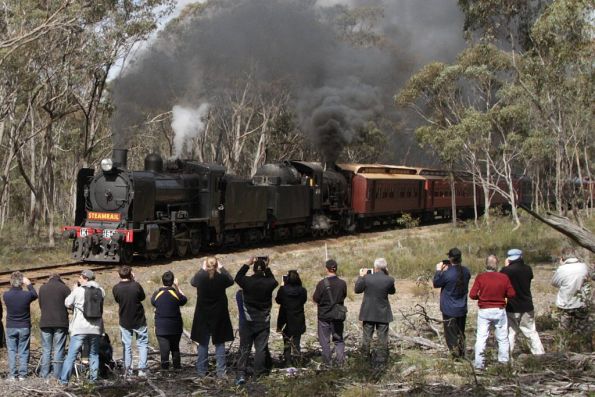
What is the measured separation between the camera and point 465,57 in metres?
34.2

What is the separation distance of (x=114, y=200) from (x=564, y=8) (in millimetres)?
13710

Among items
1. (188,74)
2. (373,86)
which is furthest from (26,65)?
(373,86)

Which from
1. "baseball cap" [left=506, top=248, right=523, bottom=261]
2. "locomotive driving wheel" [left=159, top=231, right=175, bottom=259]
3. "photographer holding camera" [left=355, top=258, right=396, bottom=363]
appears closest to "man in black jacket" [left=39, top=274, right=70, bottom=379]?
"photographer holding camera" [left=355, top=258, right=396, bottom=363]

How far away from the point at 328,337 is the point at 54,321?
3261mm

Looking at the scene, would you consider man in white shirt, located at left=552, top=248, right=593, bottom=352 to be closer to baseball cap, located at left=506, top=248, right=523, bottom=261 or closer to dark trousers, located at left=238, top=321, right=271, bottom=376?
baseball cap, located at left=506, top=248, right=523, bottom=261

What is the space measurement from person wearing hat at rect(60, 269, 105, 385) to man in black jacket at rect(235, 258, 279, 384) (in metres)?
1.67

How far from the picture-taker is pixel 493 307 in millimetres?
8398

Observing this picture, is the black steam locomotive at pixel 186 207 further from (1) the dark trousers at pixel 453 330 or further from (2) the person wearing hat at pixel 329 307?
(1) the dark trousers at pixel 453 330

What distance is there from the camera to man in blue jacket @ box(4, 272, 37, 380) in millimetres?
8461

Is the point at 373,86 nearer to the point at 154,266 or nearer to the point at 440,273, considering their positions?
the point at 154,266

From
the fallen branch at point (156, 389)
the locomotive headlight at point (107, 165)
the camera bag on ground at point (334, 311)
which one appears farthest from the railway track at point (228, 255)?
the camera bag on ground at point (334, 311)

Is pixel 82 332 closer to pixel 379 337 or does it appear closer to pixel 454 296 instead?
pixel 379 337

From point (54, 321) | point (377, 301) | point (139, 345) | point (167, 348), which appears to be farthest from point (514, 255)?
point (54, 321)

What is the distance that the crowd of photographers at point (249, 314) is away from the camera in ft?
26.8
